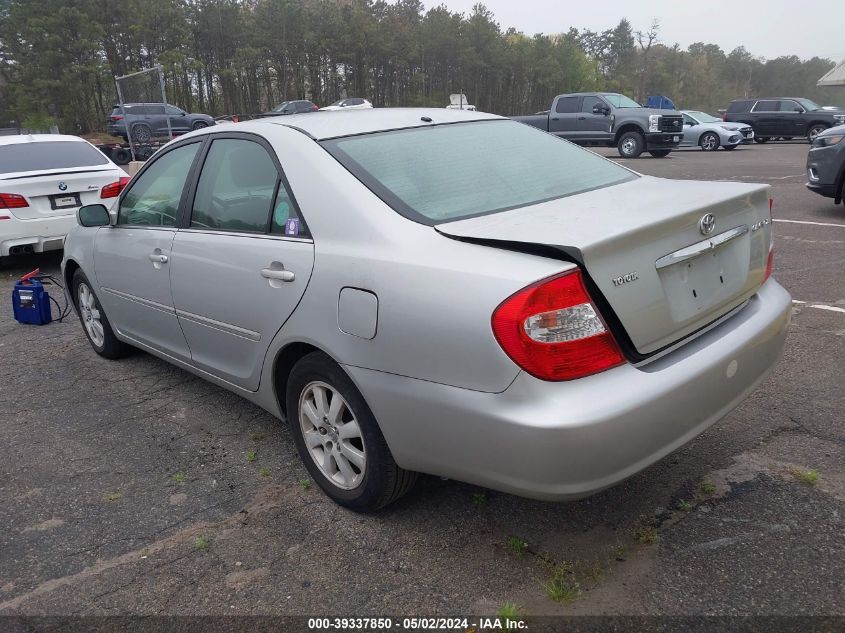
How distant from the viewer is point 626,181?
316cm

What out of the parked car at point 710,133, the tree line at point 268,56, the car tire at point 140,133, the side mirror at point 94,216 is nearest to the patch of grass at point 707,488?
the side mirror at point 94,216

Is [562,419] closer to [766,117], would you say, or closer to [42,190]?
[42,190]

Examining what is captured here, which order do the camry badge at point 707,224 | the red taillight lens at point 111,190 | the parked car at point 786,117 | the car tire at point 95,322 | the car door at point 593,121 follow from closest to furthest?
the camry badge at point 707,224, the car tire at point 95,322, the red taillight lens at point 111,190, the car door at point 593,121, the parked car at point 786,117

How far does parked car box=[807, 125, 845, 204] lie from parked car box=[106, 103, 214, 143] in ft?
51.4

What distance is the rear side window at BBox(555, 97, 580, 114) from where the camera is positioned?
2055cm

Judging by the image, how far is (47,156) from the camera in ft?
25.8

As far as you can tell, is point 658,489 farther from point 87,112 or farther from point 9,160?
point 87,112

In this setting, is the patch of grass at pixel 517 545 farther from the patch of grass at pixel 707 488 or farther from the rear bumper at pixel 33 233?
the rear bumper at pixel 33 233

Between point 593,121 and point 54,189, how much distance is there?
16.1 m

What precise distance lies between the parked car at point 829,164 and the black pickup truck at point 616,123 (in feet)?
36.3

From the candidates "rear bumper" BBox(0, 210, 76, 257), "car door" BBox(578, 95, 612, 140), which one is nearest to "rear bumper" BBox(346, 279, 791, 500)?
"rear bumper" BBox(0, 210, 76, 257)

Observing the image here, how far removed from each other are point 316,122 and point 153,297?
4.73 feet

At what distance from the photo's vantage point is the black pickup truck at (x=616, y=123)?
1934cm

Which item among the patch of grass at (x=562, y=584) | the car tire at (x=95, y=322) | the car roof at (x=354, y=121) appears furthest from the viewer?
the car tire at (x=95, y=322)
